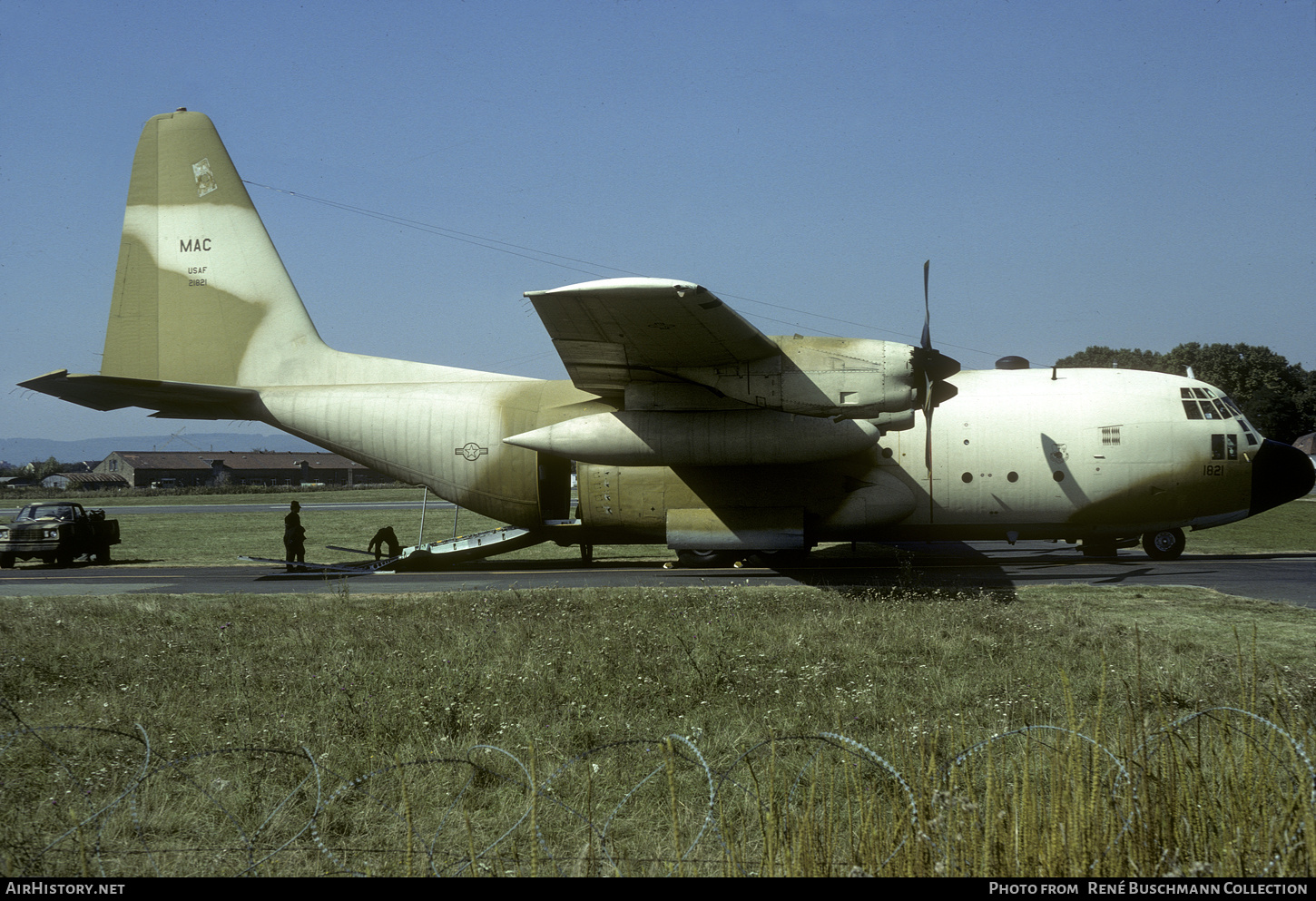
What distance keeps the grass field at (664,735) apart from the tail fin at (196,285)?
7456 mm

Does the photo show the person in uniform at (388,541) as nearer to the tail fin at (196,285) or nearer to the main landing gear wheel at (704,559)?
the tail fin at (196,285)

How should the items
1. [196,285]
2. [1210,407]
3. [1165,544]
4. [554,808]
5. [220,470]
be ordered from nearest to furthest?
[554,808]
[1210,407]
[1165,544]
[196,285]
[220,470]

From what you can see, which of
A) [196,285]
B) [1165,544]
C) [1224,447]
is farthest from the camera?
[196,285]

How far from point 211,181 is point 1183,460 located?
2405cm

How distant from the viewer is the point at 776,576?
1877 centimetres

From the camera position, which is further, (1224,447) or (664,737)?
(1224,447)

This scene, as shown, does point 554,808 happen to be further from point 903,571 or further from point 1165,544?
point 1165,544

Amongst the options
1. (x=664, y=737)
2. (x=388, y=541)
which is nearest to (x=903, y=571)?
(x=664, y=737)

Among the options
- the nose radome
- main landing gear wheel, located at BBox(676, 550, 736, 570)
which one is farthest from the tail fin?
the nose radome

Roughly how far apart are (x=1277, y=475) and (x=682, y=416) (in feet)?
44.1

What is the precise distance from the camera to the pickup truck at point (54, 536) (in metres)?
24.4

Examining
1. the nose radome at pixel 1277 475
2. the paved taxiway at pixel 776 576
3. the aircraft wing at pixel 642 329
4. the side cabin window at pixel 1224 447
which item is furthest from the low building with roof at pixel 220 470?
the nose radome at pixel 1277 475

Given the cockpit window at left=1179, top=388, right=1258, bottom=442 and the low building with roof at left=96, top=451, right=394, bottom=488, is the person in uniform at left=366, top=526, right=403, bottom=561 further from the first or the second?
the low building with roof at left=96, top=451, right=394, bottom=488
